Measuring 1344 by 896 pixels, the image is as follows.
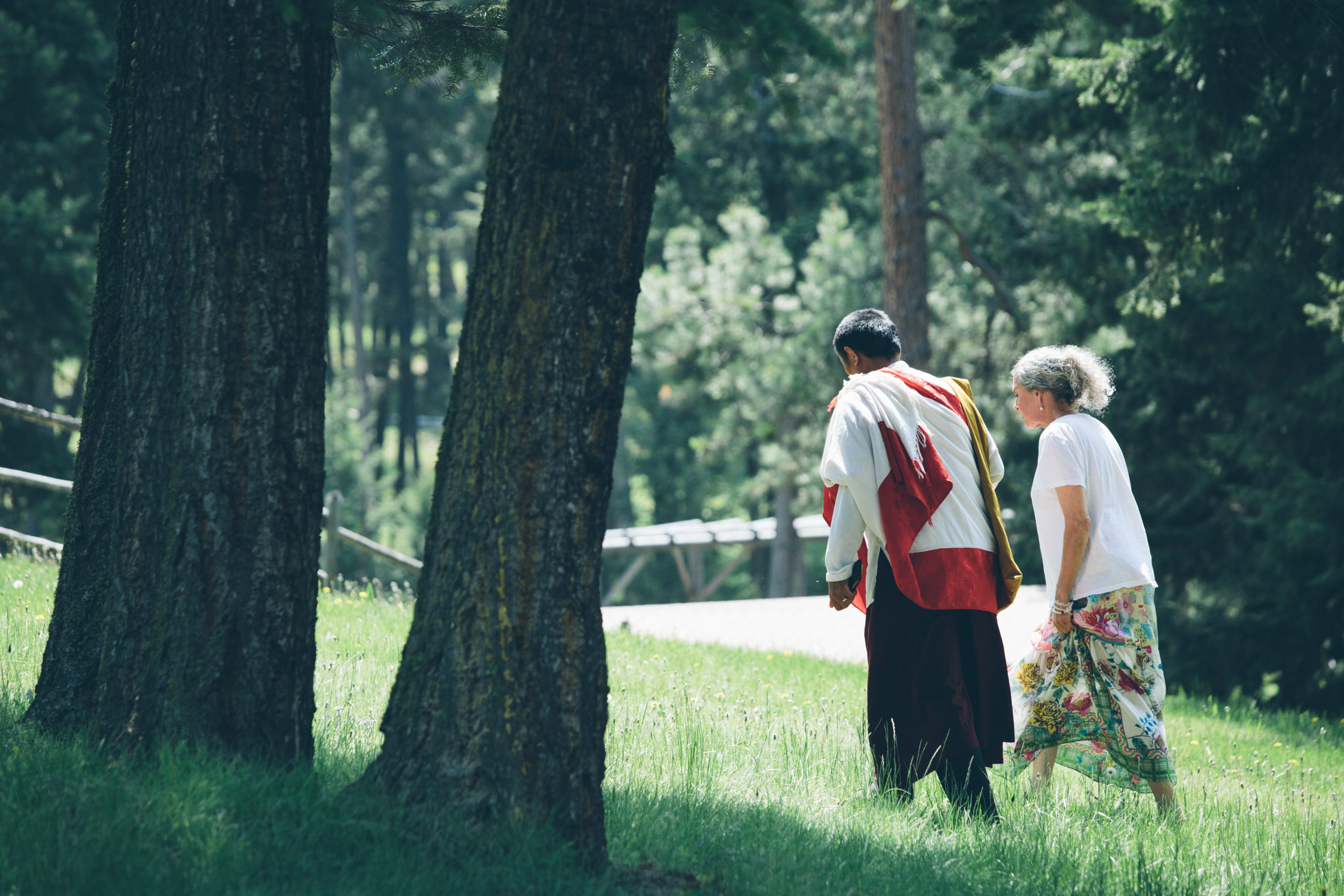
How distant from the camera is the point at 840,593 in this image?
157 inches

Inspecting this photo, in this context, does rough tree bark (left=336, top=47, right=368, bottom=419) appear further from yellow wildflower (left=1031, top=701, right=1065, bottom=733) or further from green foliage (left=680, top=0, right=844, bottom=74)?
yellow wildflower (left=1031, top=701, right=1065, bottom=733)

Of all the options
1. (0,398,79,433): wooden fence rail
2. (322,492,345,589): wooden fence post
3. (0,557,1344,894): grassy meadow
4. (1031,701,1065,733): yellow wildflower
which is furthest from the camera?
(322,492,345,589): wooden fence post

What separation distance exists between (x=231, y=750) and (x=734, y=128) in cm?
2158

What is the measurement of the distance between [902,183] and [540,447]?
1077 centimetres

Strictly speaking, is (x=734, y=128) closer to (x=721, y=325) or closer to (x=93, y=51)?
(x=721, y=325)

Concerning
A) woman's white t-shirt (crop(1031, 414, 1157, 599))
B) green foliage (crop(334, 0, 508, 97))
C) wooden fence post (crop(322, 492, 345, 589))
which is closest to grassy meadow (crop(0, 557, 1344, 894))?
woman's white t-shirt (crop(1031, 414, 1157, 599))

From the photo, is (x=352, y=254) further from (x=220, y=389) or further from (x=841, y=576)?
(x=841, y=576)

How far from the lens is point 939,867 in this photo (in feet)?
11.0

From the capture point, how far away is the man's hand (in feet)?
13.0

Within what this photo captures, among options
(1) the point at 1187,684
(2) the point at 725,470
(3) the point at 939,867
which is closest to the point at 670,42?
(3) the point at 939,867

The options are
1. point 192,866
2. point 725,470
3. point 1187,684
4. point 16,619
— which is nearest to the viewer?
point 192,866

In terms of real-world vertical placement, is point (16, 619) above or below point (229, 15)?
below

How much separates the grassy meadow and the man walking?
0.78ft

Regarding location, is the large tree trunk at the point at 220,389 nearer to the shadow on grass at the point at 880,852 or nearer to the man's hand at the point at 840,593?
the shadow on grass at the point at 880,852
